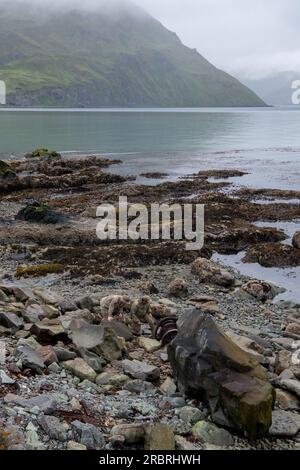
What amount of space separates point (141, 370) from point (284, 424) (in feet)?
9.05

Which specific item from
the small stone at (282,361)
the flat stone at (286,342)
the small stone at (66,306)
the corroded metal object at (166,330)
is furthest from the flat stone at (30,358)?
the flat stone at (286,342)

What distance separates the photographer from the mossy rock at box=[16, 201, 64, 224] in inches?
1009

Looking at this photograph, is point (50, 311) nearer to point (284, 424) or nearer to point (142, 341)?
point (142, 341)

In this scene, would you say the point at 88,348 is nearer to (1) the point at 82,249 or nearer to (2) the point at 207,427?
(2) the point at 207,427

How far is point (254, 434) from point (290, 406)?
1.41 metres

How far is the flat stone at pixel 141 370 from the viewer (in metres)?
9.48

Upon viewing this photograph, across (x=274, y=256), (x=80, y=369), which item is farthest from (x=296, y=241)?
(x=80, y=369)

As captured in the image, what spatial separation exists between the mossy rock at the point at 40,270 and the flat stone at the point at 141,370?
9203 mm

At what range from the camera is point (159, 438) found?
716 cm

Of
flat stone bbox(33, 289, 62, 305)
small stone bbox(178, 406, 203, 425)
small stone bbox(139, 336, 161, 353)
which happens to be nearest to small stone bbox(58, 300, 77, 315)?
flat stone bbox(33, 289, 62, 305)

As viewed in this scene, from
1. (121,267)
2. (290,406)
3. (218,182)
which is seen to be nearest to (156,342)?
(290,406)

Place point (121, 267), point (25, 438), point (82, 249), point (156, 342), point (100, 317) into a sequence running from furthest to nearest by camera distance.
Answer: point (82, 249) → point (121, 267) → point (100, 317) → point (156, 342) → point (25, 438)

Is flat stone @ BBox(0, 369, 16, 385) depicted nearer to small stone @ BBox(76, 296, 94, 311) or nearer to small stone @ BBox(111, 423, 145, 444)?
small stone @ BBox(111, 423, 145, 444)
